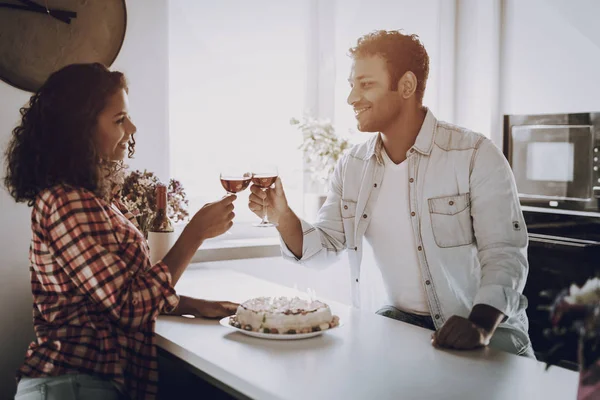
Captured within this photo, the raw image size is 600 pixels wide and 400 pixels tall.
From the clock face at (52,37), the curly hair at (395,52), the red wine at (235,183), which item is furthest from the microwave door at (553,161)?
the clock face at (52,37)

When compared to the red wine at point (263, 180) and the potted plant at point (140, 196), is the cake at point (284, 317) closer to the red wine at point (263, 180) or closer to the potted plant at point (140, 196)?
the red wine at point (263, 180)

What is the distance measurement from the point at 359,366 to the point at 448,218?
0.88m

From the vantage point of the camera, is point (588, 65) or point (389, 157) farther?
point (588, 65)

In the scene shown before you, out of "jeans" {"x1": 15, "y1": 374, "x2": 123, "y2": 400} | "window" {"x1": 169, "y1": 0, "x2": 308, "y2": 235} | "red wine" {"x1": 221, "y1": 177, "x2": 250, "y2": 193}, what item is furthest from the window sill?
"jeans" {"x1": 15, "y1": 374, "x2": 123, "y2": 400}

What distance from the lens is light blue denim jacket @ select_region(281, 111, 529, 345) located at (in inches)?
81.6

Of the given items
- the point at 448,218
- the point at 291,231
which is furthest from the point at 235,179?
the point at 448,218

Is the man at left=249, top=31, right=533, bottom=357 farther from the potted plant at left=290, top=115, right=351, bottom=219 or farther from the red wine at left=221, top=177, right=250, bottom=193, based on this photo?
the potted plant at left=290, top=115, right=351, bottom=219

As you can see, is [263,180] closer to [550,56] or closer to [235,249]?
[235,249]

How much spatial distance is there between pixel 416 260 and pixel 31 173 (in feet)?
4.03

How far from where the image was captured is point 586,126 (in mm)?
3230

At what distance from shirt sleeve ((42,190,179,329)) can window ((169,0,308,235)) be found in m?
1.73

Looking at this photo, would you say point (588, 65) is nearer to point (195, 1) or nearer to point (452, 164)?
point (452, 164)

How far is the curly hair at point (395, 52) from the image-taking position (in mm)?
2312

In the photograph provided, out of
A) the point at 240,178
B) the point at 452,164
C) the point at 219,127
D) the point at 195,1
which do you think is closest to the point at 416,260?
the point at 452,164
